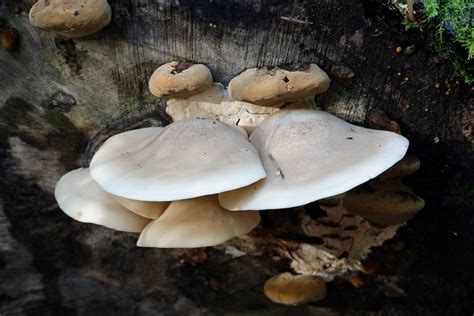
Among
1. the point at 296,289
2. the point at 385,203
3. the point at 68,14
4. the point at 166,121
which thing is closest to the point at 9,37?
the point at 68,14

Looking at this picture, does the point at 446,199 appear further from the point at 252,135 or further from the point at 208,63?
the point at 208,63

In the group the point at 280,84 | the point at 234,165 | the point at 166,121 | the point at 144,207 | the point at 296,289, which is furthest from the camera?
the point at 296,289

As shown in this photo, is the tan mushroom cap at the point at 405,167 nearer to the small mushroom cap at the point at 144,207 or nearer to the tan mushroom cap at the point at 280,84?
the tan mushroom cap at the point at 280,84

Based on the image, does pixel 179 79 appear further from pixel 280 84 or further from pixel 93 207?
pixel 93 207

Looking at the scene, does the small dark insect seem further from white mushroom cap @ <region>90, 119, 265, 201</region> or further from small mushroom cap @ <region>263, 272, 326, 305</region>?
small mushroom cap @ <region>263, 272, 326, 305</region>

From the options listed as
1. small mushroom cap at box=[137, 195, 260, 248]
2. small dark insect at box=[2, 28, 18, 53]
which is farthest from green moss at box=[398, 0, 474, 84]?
small dark insect at box=[2, 28, 18, 53]

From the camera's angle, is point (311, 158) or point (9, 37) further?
point (9, 37)

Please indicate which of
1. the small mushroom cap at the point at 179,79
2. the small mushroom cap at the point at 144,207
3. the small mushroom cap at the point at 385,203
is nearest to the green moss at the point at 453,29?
the small mushroom cap at the point at 385,203
